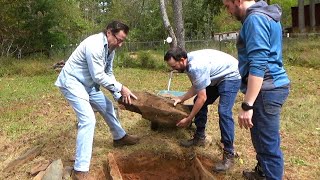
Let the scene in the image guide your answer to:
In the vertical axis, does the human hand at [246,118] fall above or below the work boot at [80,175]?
above

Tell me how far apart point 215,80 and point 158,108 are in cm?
83

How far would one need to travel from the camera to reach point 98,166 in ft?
15.2

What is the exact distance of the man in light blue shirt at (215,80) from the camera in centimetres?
427

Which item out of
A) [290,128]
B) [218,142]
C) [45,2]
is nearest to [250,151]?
[218,142]

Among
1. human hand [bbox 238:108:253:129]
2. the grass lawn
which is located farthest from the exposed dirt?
human hand [bbox 238:108:253:129]

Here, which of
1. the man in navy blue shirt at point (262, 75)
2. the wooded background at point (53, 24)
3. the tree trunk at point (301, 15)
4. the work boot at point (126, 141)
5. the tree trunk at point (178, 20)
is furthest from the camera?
the tree trunk at point (301, 15)

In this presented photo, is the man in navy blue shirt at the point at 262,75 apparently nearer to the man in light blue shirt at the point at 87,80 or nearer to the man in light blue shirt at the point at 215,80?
the man in light blue shirt at the point at 215,80

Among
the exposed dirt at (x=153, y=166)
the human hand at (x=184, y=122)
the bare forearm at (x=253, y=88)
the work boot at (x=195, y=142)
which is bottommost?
the exposed dirt at (x=153, y=166)

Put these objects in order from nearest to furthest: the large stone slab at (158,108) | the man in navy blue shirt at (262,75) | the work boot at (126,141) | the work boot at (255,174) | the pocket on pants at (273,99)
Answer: the man in navy blue shirt at (262,75)
the pocket on pants at (273,99)
the work boot at (255,174)
the large stone slab at (158,108)
the work boot at (126,141)

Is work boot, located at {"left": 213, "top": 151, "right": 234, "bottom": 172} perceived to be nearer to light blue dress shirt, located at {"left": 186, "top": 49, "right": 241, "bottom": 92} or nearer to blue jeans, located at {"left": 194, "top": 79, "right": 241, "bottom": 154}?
blue jeans, located at {"left": 194, "top": 79, "right": 241, "bottom": 154}

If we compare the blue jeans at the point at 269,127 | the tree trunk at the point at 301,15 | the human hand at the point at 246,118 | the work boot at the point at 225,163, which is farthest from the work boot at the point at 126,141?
the tree trunk at the point at 301,15

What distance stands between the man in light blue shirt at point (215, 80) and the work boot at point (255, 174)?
0.24 meters

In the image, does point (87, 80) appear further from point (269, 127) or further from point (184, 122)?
point (269, 127)

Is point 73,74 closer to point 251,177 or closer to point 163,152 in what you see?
point 163,152
